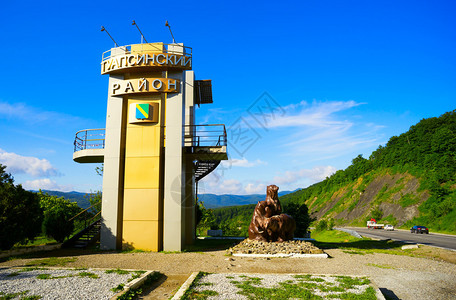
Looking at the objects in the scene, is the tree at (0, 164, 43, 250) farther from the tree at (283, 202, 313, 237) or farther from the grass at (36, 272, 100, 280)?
the tree at (283, 202, 313, 237)

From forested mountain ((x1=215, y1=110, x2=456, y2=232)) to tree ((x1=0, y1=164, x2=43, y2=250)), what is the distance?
25.9m

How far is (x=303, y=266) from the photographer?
12.0m

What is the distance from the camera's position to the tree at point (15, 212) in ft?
44.7

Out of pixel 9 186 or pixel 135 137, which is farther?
pixel 135 137

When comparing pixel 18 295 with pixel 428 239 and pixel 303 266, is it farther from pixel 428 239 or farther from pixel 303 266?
pixel 428 239

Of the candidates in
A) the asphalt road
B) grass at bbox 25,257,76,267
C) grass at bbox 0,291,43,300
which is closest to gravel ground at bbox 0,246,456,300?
grass at bbox 25,257,76,267

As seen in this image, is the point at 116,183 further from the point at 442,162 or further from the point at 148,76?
Answer: the point at 442,162

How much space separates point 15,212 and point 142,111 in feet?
25.5

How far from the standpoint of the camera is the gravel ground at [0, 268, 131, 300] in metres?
7.58

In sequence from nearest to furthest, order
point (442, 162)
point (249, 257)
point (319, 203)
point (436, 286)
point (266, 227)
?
1. point (436, 286)
2. point (249, 257)
3. point (266, 227)
4. point (442, 162)
5. point (319, 203)

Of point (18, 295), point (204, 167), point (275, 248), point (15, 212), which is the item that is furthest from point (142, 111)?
point (18, 295)

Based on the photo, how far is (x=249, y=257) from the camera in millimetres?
14023

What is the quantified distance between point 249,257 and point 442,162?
43.1 m

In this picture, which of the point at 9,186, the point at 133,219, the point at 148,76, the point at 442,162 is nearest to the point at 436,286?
the point at 133,219
